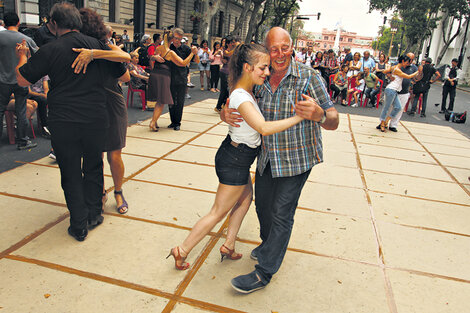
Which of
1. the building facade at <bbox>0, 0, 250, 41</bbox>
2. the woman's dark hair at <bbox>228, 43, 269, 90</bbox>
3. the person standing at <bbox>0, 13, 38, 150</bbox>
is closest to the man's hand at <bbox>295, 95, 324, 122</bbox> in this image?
the woman's dark hair at <bbox>228, 43, 269, 90</bbox>

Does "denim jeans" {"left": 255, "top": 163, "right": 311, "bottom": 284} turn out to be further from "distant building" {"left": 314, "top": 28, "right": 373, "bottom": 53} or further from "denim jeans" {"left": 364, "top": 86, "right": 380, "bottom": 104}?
"distant building" {"left": 314, "top": 28, "right": 373, "bottom": 53}

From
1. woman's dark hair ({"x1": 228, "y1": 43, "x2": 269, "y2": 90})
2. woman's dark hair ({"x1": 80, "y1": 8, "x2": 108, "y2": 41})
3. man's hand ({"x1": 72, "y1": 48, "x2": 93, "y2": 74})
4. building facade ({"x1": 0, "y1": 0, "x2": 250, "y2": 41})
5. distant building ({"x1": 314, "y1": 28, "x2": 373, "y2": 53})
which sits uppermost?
distant building ({"x1": 314, "y1": 28, "x2": 373, "y2": 53})

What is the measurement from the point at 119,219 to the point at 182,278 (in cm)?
118

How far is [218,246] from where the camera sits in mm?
3354

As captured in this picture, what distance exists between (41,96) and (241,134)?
5.09 m

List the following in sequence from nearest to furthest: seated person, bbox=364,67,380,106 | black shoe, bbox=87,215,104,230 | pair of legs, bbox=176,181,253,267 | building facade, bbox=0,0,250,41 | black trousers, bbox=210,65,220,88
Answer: pair of legs, bbox=176,181,253,267, black shoe, bbox=87,215,104,230, seated person, bbox=364,67,380,106, black trousers, bbox=210,65,220,88, building facade, bbox=0,0,250,41

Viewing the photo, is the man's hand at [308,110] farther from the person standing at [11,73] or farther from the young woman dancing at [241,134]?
the person standing at [11,73]

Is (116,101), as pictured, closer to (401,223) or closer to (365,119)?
(401,223)

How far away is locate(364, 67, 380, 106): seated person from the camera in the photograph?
525 inches

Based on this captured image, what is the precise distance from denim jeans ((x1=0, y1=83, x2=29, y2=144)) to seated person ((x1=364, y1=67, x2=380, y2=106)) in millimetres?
11068

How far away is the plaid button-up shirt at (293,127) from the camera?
100 inches

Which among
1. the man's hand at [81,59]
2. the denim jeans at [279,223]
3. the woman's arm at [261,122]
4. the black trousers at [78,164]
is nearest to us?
the woman's arm at [261,122]

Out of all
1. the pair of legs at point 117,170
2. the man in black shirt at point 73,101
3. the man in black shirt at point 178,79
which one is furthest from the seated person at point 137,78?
the man in black shirt at point 73,101

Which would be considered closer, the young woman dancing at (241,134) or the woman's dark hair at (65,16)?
the young woman dancing at (241,134)
